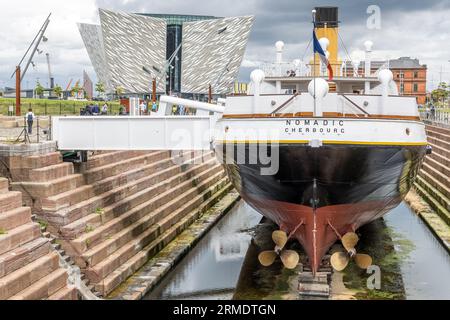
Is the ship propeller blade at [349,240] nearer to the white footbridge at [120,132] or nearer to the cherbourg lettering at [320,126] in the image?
the cherbourg lettering at [320,126]

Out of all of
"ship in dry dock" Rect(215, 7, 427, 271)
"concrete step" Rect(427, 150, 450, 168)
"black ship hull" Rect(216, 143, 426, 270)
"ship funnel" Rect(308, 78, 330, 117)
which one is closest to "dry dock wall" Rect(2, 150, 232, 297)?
"ship in dry dock" Rect(215, 7, 427, 271)

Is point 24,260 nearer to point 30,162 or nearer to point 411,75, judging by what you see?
point 30,162

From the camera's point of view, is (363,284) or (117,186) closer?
(363,284)

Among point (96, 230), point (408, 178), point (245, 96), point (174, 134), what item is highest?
point (245, 96)

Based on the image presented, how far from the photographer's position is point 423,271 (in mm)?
19484

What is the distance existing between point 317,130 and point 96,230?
24.2ft

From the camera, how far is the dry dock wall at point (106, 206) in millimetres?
16172

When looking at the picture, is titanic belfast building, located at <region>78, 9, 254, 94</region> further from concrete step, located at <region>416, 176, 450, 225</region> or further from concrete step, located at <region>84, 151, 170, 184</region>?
concrete step, located at <region>84, 151, 170, 184</region>

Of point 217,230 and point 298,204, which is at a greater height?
point 298,204

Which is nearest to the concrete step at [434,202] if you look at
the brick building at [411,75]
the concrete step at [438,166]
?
the concrete step at [438,166]
